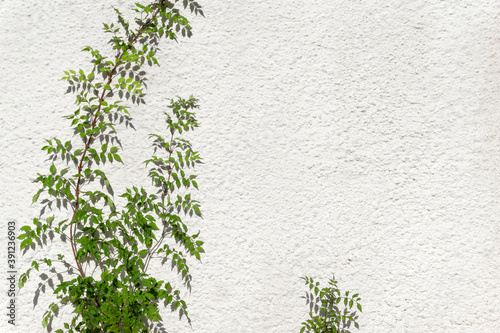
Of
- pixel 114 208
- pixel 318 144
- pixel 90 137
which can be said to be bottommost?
pixel 114 208

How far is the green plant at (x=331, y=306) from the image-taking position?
7.57 feet

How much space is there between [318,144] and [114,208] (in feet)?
4.78

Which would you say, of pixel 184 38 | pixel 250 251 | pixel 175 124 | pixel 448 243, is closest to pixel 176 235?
pixel 250 251

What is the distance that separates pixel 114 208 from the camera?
7.50 feet

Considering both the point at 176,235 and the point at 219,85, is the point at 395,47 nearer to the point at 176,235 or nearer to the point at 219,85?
the point at 219,85

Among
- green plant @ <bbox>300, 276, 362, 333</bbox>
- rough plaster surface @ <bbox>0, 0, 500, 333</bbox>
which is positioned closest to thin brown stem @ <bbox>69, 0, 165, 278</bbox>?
rough plaster surface @ <bbox>0, 0, 500, 333</bbox>

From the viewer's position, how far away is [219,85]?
2465 millimetres

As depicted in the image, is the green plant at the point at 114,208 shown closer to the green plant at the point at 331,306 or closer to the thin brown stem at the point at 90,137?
the thin brown stem at the point at 90,137

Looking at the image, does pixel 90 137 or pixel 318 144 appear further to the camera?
pixel 318 144

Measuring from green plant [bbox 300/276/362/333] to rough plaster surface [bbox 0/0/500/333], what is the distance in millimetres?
67

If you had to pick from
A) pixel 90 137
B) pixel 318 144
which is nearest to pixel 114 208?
pixel 90 137

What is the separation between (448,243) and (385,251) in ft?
1.44

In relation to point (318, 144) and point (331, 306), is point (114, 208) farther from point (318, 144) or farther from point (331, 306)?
point (331, 306)

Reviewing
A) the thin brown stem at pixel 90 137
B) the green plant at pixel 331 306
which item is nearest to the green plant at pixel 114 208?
the thin brown stem at pixel 90 137
